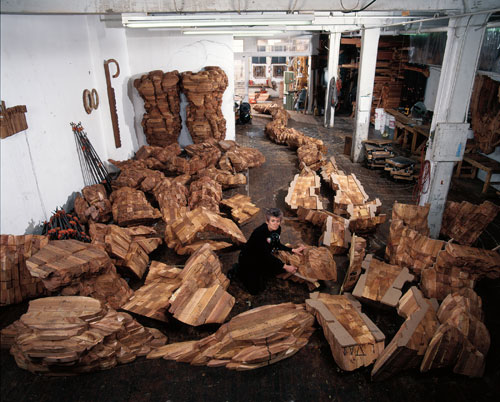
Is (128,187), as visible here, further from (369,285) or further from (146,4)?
(369,285)

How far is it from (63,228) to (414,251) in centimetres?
603

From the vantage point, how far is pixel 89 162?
8039mm

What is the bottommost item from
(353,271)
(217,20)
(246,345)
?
(246,345)

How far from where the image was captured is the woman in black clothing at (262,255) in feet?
16.4

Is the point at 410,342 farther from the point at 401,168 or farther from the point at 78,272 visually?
the point at 401,168

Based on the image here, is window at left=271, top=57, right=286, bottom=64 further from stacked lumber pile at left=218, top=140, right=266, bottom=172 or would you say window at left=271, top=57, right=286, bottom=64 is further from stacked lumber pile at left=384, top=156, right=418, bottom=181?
stacked lumber pile at left=384, top=156, right=418, bottom=181

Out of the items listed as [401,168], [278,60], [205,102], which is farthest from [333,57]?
[278,60]

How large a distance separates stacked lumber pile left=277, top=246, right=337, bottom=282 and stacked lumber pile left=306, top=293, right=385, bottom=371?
1.85 ft

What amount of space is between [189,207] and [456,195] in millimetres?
6851

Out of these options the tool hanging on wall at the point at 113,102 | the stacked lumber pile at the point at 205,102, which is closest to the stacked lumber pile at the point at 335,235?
the stacked lumber pile at the point at 205,102

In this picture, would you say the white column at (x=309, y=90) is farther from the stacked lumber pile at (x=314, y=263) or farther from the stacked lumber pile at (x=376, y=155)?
the stacked lumber pile at (x=314, y=263)

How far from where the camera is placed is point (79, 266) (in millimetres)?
4445

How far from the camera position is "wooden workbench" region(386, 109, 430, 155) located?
11.4 meters

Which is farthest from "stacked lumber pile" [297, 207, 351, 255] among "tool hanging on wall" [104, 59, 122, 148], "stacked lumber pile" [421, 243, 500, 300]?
"tool hanging on wall" [104, 59, 122, 148]
